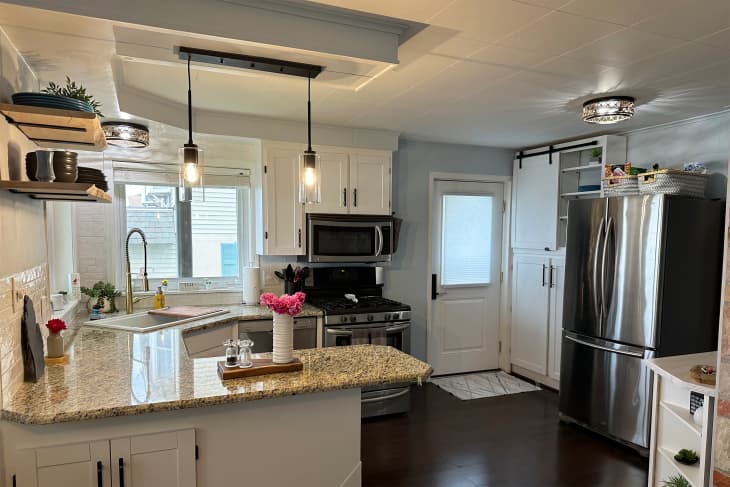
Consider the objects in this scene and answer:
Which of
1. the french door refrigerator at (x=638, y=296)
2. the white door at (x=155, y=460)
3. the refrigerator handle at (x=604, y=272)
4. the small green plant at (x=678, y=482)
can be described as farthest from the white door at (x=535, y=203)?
the white door at (x=155, y=460)

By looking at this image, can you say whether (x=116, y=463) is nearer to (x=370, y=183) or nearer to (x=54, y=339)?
(x=54, y=339)

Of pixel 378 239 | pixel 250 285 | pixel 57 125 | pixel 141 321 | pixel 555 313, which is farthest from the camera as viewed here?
pixel 555 313

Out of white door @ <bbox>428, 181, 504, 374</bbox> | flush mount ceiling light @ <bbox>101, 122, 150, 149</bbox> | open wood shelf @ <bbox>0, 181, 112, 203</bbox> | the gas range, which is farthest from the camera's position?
white door @ <bbox>428, 181, 504, 374</bbox>

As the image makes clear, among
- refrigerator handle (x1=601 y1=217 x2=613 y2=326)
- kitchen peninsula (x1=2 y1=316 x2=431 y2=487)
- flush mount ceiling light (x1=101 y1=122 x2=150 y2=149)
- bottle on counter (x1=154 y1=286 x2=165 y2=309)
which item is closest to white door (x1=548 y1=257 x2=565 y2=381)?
refrigerator handle (x1=601 y1=217 x2=613 y2=326)

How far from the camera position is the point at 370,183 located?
4.13m

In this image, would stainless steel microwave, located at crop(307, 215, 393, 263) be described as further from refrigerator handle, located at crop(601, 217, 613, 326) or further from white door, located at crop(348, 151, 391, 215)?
refrigerator handle, located at crop(601, 217, 613, 326)

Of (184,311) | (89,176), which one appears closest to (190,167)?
(89,176)

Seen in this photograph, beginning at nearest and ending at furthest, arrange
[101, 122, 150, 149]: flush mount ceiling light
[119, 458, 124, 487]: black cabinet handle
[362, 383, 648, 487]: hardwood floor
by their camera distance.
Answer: [119, 458, 124, 487]: black cabinet handle, [362, 383, 648, 487]: hardwood floor, [101, 122, 150, 149]: flush mount ceiling light

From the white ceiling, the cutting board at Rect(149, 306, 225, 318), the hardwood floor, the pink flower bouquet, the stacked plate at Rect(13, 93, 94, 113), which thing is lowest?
the hardwood floor

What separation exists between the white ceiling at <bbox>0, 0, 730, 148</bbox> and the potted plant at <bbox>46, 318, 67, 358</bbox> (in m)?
1.20

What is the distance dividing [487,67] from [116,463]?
247 centimetres

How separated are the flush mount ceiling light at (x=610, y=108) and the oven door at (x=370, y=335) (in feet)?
6.94

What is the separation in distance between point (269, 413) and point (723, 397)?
1827 millimetres

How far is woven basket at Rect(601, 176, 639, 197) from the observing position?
352cm
